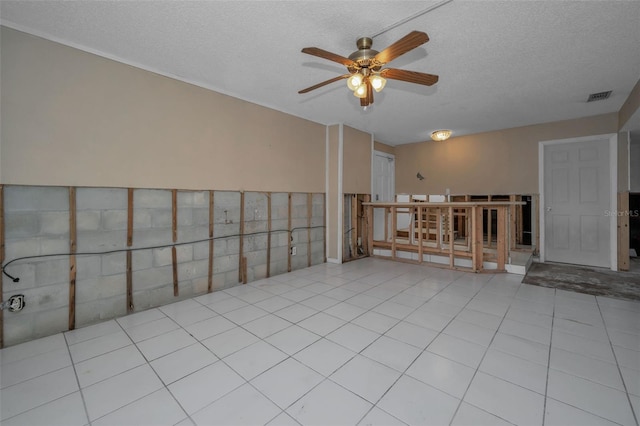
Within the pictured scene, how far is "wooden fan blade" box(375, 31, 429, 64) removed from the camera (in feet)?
6.34

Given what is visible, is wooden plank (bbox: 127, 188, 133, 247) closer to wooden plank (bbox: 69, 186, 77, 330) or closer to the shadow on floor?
wooden plank (bbox: 69, 186, 77, 330)

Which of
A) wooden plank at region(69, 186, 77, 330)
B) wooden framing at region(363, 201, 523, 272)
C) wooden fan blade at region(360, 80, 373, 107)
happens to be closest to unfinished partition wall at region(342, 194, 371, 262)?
wooden framing at region(363, 201, 523, 272)

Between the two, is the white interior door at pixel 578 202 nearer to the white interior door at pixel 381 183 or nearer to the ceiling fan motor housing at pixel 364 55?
the white interior door at pixel 381 183

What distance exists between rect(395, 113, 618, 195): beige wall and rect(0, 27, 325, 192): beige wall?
4.28m

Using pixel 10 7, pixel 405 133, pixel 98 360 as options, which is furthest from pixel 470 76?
pixel 98 360

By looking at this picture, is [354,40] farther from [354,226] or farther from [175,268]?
[354,226]

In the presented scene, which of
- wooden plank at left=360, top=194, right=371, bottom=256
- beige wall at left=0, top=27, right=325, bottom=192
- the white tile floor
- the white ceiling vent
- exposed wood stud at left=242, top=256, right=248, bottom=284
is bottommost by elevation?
the white tile floor

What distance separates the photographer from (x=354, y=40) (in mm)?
2635

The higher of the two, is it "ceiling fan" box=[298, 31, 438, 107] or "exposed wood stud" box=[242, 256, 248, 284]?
"ceiling fan" box=[298, 31, 438, 107]

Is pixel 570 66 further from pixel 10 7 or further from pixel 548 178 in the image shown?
pixel 10 7

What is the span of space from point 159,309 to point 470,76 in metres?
4.84

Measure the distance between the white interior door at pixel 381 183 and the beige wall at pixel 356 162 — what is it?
0.41 m

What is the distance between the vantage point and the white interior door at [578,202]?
4.92m

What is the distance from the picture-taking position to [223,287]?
12.9 feet
